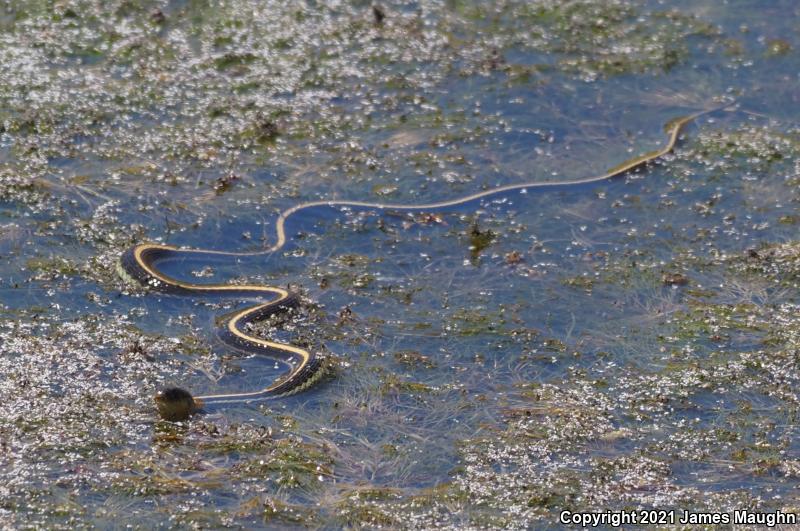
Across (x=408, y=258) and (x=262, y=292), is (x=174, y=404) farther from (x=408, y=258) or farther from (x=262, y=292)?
(x=408, y=258)

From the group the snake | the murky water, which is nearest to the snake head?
the snake

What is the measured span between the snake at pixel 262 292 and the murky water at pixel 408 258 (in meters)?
0.11

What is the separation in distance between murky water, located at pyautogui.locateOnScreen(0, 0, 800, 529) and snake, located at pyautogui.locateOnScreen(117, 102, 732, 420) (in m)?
0.11

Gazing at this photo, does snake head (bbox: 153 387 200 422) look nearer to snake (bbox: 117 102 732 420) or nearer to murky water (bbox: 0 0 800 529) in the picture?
snake (bbox: 117 102 732 420)

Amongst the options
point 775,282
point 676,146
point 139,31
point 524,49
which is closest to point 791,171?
point 676,146

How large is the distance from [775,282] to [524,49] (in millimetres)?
4705

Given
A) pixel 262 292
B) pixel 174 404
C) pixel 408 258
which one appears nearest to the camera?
pixel 174 404

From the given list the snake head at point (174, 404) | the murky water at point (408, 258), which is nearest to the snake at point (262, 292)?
the snake head at point (174, 404)

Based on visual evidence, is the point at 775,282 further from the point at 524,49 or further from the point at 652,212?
the point at 524,49

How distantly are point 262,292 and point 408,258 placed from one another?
1420 mm

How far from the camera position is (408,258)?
1086 cm

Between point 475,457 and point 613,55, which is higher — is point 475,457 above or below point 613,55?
below

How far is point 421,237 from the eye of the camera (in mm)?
11164

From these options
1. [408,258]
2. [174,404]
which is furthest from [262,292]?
[174,404]
